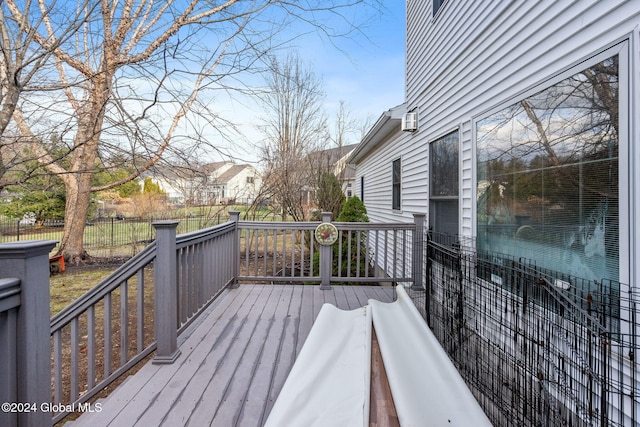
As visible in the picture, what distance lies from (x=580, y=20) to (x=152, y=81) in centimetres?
368

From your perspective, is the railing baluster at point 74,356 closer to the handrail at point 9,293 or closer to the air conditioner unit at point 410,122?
the handrail at point 9,293

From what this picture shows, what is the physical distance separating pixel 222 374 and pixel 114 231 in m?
10.2

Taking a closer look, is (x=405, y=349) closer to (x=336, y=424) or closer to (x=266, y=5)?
(x=336, y=424)

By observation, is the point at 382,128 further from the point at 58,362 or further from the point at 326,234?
the point at 58,362

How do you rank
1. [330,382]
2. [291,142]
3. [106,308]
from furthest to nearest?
[291,142] < [106,308] < [330,382]

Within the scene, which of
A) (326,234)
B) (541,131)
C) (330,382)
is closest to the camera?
(330,382)

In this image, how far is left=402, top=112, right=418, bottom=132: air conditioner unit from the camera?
5.04m

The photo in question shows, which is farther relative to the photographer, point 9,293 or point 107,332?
point 107,332

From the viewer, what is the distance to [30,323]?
1263 mm

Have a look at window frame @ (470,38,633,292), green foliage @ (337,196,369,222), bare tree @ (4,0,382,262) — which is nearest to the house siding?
window frame @ (470,38,633,292)

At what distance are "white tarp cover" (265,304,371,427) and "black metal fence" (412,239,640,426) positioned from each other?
825 mm

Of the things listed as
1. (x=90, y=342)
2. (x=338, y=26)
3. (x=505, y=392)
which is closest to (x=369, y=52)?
(x=338, y=26)

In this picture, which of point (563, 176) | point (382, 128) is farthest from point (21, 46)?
point (382, 128)

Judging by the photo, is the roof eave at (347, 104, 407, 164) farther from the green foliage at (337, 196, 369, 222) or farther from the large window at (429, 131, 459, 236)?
the green foliage at (337, 196, 369, 222)
